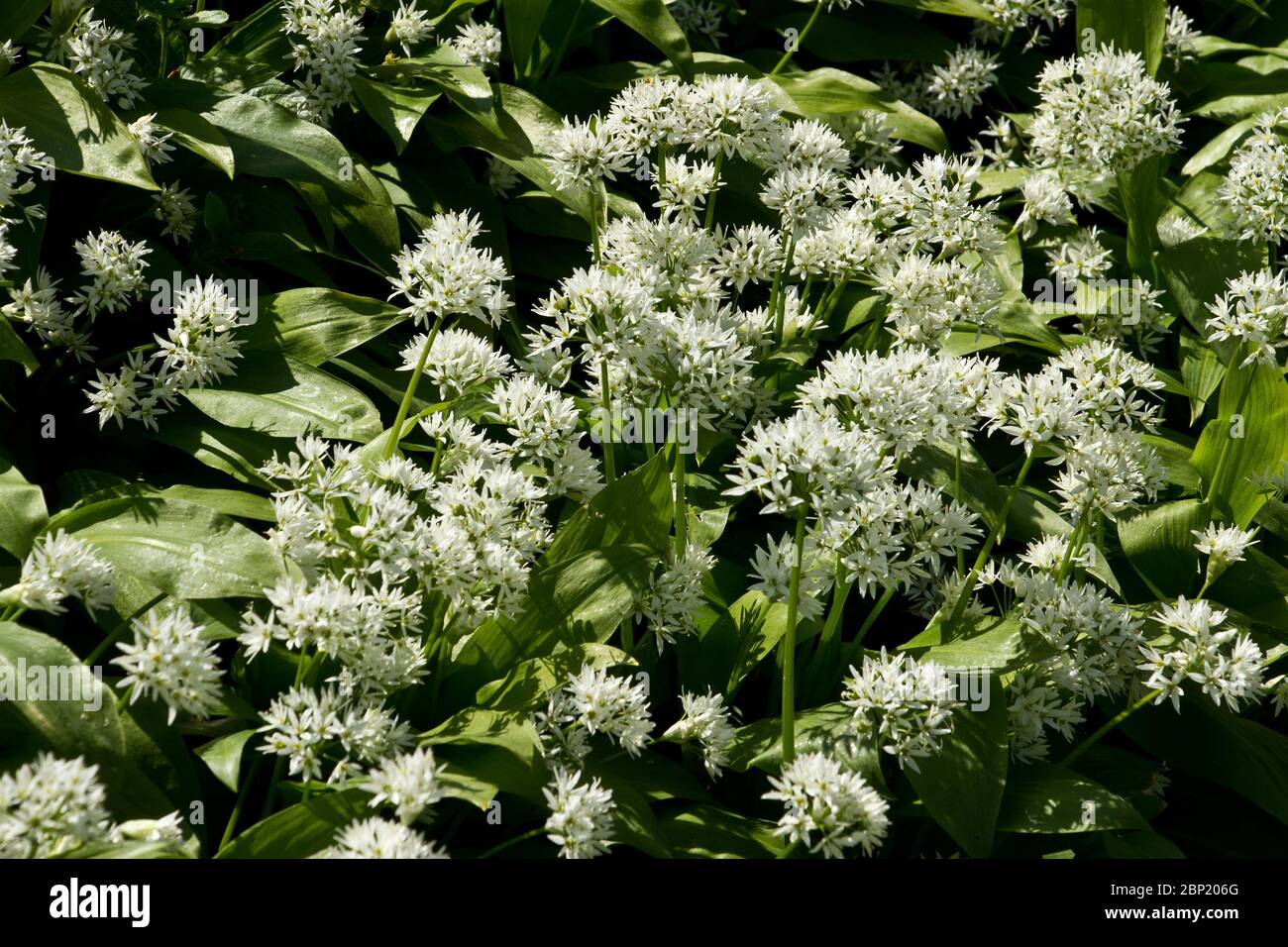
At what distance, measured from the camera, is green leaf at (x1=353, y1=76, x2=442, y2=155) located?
13.8 feet

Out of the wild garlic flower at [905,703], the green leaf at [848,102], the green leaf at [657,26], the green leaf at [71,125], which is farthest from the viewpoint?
the green leaf at [848,102]

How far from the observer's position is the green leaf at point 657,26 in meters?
4.36

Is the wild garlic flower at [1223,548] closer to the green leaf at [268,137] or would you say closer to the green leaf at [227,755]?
the green leaf at [227,755]

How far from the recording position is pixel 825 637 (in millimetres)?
3199

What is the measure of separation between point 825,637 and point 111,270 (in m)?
2.15

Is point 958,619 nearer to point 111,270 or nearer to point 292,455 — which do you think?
point 292,455

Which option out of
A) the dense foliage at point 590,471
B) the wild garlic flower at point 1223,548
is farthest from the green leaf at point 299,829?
the wild garlic flower at point 1223,548

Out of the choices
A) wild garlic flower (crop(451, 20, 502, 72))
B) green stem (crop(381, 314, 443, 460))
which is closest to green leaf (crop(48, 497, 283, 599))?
green stem (crop(381, 314, 443, 460))

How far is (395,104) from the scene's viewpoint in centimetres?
429

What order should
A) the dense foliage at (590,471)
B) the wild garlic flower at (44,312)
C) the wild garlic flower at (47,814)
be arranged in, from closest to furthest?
the wild garlic flower at (47,814), the dense foliage at (590,471), the wild garlic flower at (44,312)

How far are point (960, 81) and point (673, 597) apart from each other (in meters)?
3.40

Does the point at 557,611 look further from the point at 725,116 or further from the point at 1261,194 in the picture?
the point at 1261,194

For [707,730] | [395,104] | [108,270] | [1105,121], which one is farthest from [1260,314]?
[108,270]

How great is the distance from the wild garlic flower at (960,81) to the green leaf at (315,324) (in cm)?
284
